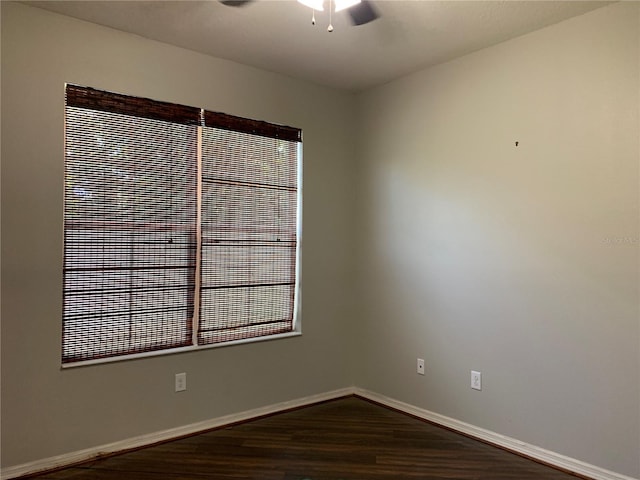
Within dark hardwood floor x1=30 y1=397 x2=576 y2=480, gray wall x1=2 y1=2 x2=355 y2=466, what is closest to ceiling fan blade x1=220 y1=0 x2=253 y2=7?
gray wall x1=2 y1=2 x2=355 y2=466

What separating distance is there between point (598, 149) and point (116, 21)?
2814 millimetres

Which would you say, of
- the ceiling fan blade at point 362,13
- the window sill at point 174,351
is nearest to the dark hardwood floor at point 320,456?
the window sill at point 174,351

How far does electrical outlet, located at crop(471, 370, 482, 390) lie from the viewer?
3061 mm

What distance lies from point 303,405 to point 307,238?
1.31 meters

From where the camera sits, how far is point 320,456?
2787 mm

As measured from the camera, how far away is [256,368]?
3400mm

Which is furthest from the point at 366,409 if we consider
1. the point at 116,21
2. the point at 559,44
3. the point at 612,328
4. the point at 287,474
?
the point at 116,21

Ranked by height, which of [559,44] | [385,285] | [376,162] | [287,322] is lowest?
[287,322]

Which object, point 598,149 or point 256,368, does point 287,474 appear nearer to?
point 256,368

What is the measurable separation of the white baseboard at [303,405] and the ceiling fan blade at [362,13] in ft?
8.67

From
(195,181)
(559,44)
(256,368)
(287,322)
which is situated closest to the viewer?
(559,44)

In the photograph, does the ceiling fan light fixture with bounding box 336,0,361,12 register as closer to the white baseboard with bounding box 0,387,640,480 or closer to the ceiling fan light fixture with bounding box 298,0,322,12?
the ceiling fan light fixture with bounding box 298,0,322,12

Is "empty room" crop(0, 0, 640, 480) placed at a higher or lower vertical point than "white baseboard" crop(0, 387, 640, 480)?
higher

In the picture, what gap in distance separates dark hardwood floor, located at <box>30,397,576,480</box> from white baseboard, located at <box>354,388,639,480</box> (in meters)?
0.06
